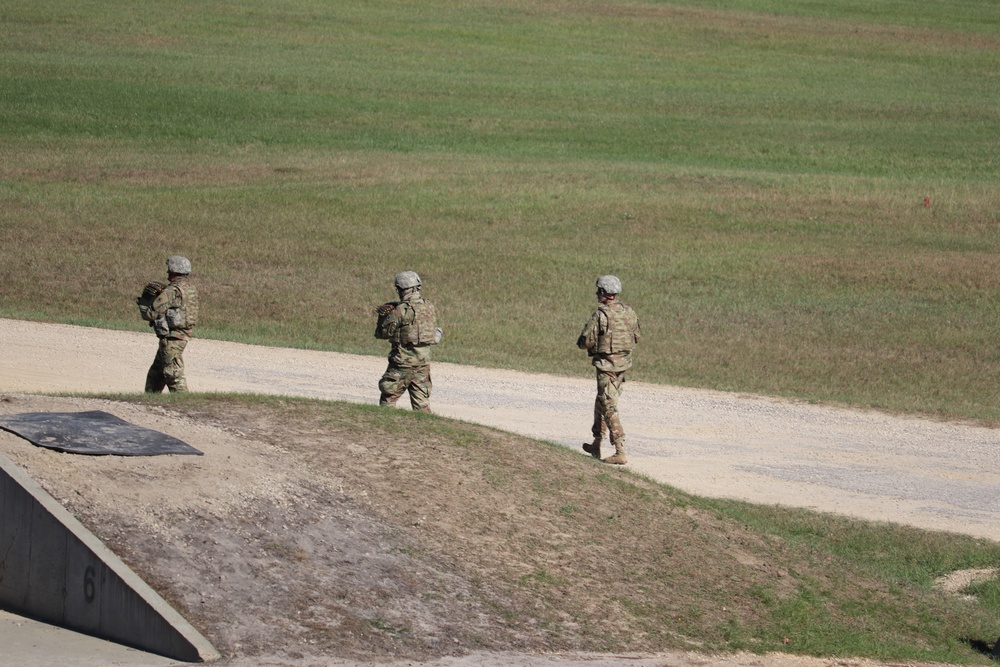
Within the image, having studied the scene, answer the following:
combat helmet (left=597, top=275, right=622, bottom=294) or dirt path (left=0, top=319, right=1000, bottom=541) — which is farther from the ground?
combat helmet (left=597, top=275, right=622, bottom=294)

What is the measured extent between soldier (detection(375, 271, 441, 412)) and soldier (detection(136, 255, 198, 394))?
2288 mm

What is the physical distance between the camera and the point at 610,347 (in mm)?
14781

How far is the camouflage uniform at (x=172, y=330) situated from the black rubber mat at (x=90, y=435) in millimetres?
3421

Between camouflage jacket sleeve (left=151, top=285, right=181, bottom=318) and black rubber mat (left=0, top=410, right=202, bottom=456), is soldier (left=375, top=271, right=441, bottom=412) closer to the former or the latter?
camouflage jacket sleeve (left=151, top=285, right=181, bottom=318)

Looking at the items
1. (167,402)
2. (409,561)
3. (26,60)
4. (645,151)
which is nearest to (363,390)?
(167,402)

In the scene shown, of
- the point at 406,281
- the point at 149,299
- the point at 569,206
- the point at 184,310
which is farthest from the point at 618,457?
the point at 569,206

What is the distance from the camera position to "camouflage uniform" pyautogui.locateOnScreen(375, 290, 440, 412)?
1463cm

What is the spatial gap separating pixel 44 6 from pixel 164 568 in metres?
47.0

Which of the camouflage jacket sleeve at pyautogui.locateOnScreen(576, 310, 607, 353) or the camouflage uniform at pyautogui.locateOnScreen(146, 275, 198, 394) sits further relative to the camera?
the camouflage uniform at pyautogui.locateOnScreen(146, 275, 198, 394)

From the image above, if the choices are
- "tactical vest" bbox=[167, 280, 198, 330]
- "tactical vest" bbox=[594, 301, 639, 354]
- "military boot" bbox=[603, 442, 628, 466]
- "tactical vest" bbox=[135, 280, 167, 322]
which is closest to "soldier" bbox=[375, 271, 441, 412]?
"tactical vest" bbox=[594, 301, 639, 354]

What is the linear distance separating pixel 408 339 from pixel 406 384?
508mm

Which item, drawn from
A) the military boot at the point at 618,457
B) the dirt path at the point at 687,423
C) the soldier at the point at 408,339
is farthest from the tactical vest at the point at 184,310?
the military boot at the point at 618,457

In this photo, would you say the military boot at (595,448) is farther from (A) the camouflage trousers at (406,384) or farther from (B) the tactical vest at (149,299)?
(B) the tactical vest at (149,299)

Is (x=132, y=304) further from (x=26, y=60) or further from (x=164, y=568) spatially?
(x=26, y=60)
